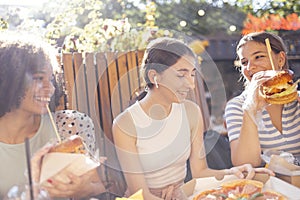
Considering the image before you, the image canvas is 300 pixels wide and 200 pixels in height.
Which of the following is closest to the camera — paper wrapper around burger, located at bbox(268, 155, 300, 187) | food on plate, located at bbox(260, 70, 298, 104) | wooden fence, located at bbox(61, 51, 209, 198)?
paper wrapper around burger, located at bbox(268, 155, 300, 187)

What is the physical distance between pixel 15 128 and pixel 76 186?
441mm

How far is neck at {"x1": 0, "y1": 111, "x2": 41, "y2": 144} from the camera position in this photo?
57.5 inches

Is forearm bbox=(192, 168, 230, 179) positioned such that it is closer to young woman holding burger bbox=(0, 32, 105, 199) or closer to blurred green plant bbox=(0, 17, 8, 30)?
young woman holding burger bbox=(0, 32, 105, 199)

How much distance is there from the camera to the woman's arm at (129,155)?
5.06ft

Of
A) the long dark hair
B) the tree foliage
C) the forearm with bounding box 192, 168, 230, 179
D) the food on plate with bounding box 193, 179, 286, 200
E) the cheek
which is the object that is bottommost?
the food on plate with bounding box 193, 179, 286, 200

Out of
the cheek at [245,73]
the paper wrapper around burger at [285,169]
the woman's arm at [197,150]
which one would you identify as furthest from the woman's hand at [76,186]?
the cheek at [245,73]

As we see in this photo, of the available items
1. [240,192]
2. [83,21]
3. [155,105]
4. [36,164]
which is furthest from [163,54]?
[83,21]

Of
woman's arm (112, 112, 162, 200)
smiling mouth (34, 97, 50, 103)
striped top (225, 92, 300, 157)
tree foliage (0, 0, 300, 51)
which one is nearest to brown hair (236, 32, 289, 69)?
striped top (225, 92, 300, 157)

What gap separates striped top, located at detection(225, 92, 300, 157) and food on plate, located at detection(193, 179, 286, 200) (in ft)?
1.20

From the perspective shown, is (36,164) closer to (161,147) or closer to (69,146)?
(69,146)

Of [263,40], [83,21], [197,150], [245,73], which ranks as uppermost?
[83,21]

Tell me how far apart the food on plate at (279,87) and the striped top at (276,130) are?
0.59 feet

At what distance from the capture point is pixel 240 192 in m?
1.29

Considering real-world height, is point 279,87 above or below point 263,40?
below
